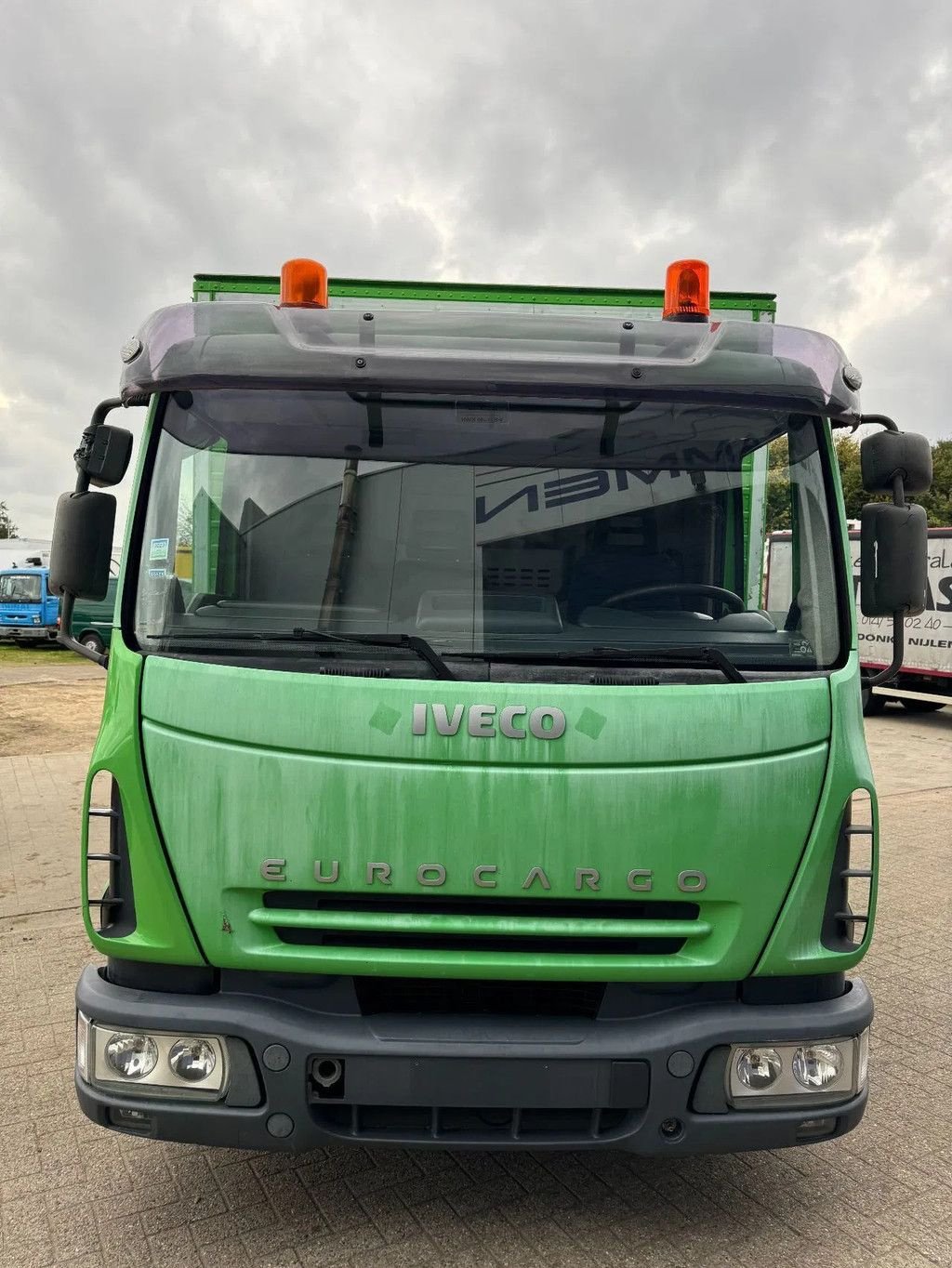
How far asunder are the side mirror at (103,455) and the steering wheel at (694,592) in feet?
4.96

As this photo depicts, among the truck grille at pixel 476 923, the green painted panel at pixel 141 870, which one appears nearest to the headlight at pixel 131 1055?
the green painted panel at pixel 141 870

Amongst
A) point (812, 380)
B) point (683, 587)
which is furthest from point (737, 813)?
point (812, 380)

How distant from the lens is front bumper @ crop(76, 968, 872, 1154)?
8.22 feet

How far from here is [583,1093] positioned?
2.52 meters

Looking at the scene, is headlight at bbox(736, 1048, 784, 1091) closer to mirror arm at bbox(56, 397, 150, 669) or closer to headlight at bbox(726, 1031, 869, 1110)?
Answer: headlight at bbox(726, 1031, 869, 1110)

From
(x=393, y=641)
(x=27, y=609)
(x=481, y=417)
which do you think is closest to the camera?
(x=393, y=641)

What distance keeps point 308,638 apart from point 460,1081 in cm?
114

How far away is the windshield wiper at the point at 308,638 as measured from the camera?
2.72 m

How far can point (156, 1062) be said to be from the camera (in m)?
2.60

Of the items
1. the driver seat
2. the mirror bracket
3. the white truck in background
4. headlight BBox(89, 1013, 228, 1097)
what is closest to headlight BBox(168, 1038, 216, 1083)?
headlight BBox(89, 1013, 228, 1097)

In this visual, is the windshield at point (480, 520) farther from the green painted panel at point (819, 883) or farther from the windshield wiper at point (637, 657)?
the green painted panel at point (819, 883)

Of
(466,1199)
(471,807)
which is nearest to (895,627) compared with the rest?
(471,807)

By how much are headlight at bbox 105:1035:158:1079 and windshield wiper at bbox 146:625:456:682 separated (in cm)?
100

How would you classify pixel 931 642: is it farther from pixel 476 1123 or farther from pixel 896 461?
pixel 476 1123
